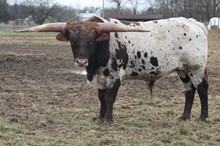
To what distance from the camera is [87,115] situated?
10320 mm

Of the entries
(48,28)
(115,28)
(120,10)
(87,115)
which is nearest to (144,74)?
(115,28)

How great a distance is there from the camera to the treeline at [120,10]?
263ft

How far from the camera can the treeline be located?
8025cm

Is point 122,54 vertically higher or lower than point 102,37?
lower

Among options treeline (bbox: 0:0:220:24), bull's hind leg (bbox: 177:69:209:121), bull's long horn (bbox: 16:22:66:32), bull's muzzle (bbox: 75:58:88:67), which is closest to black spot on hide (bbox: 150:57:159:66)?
bull's hind leg (bbox: 177:69:209:121)

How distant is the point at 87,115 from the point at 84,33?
85.9 inches

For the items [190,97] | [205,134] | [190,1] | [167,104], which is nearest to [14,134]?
[205,134]

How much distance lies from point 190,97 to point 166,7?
80.1 meters

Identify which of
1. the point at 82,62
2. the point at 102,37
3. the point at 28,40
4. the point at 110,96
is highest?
the point at 102,37

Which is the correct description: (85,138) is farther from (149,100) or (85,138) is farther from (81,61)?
(149,100)

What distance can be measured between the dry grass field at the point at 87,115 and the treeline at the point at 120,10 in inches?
2538

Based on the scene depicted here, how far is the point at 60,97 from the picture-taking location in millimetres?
12469

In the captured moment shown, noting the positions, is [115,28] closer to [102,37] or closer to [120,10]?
[102,37]

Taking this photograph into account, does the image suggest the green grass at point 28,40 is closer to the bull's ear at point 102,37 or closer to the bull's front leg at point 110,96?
the bull's front leg at point 110,96
